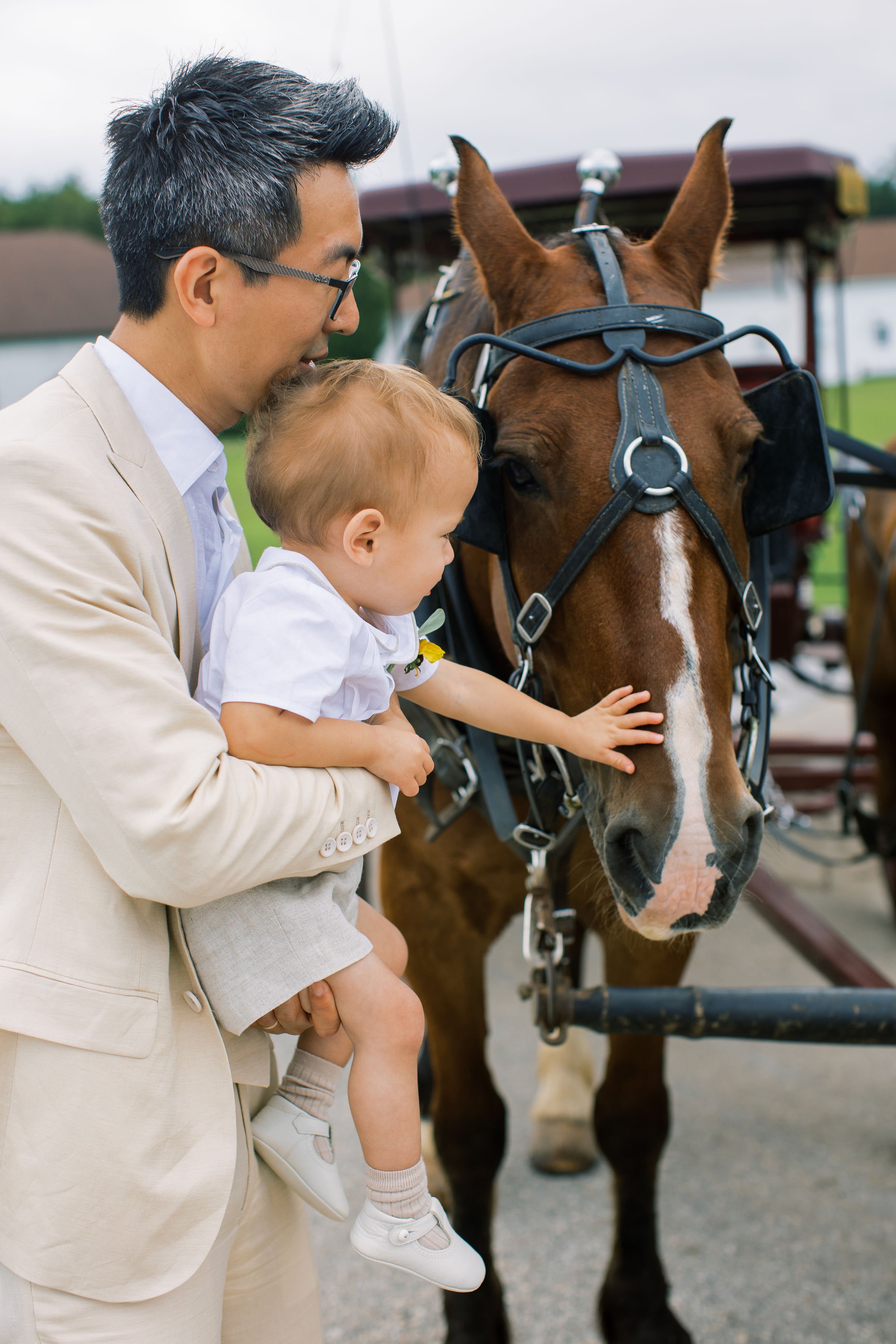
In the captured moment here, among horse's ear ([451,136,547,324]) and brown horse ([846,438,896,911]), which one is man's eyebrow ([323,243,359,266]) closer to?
horse's ear ([451,136,547,324])

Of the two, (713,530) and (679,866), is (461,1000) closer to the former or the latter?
(679,866)

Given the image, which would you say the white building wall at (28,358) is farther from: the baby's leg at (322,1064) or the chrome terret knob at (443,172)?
the baby's leg at (322,1064)

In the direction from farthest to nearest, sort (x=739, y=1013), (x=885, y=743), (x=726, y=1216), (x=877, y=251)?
(x=877, y=251), (x=885, y=743), (x=726, y=1216), (x=739, y=1013)

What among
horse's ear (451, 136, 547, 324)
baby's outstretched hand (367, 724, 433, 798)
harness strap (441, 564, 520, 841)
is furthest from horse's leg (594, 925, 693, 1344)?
horse's ear (451, 136, 547, 324)

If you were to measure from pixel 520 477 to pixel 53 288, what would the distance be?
3766 cm

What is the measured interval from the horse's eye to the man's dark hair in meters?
0.50

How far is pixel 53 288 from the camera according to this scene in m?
34.5

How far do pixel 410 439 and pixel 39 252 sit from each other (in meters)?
40.5

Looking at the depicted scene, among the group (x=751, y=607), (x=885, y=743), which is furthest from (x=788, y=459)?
(x=885, y=743)

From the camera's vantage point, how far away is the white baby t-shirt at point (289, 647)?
1.04 m

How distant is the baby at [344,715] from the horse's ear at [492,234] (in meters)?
0.51

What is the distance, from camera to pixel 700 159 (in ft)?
5.36

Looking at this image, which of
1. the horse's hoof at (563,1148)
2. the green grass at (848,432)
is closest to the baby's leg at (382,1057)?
the green grass at (848,432)

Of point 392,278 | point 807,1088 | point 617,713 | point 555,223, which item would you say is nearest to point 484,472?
point 617,713
